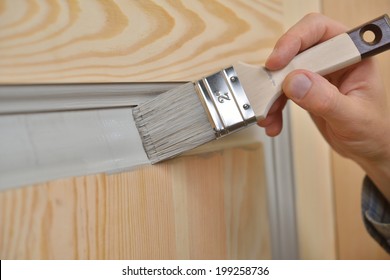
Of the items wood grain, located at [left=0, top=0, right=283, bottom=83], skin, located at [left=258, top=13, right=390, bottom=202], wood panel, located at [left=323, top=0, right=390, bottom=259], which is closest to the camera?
wood grain, located at [left=0, top=0, right=283, bottom=83]

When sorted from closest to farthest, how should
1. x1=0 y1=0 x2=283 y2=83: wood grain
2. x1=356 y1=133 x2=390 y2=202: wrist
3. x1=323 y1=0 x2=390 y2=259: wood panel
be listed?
x1=0 y1=0 x2=283 y2=83: wood grain → x1=356 y1=133 x2=390 y2=202: wrist → x1=323 y1=0 x2=390 y2=259: wood panel

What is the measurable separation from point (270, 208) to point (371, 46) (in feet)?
1.02

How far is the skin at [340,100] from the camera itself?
47cm

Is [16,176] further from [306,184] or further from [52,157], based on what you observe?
[306,184]

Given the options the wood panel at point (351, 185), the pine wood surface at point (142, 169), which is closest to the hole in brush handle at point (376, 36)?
the pine wood surface at point (142, 169)

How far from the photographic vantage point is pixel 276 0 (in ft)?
1.99

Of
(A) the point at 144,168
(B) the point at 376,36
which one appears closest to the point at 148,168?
(A) the point at 144,168

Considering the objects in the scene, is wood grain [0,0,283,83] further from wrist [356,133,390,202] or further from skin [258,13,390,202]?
wrist [356,133,390,202]

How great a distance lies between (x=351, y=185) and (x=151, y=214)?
482 mm

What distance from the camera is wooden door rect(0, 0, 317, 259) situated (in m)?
0.37

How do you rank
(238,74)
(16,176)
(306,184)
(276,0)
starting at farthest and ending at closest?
1. (306,184)
2. (276,0)
3. (238,74)
4. (16,176)

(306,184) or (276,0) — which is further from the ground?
(276,0)

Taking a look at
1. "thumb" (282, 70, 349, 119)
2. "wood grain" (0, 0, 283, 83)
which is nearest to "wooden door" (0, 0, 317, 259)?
"wood grain" (0, 0, 283, 83)

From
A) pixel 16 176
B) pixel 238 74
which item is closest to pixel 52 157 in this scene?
pixel 16 176
